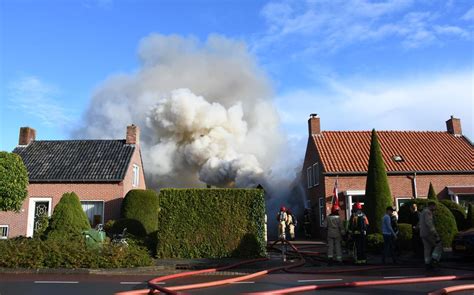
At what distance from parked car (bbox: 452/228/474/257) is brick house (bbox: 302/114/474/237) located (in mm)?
12080

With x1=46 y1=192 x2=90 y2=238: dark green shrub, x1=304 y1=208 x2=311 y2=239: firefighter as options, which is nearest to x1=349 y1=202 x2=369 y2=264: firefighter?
x1=46 y1=192 x2=90 y2=238: dark green shrub

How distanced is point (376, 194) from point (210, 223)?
7531mm

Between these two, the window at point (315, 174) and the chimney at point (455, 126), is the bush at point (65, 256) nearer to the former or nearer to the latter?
Answer: the window at point (315, 174)

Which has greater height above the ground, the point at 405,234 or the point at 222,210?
the point at 222,210

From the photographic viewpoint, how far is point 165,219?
13812 mm

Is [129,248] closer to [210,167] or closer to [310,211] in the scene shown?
[310,211]

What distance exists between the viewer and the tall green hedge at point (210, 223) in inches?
538

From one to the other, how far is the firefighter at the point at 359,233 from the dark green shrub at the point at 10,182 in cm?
1306

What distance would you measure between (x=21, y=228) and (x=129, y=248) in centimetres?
1597

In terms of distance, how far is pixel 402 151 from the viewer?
2784cm

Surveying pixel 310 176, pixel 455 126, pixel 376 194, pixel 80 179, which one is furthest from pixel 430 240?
pixel 455 126

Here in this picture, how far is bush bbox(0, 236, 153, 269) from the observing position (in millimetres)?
11406

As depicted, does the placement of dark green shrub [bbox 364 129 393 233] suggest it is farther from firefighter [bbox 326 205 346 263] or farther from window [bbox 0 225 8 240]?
window [bbox 0 225 8 240]

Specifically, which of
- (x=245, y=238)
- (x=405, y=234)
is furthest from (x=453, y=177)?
(x=245, y=238)
